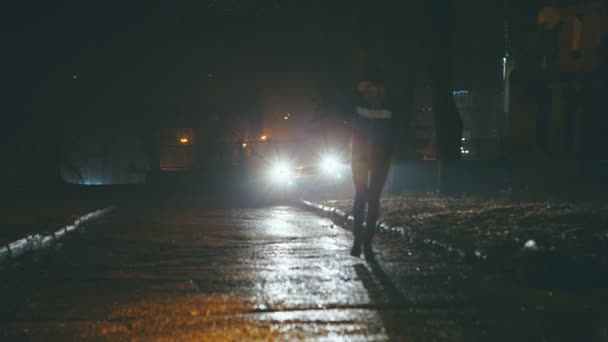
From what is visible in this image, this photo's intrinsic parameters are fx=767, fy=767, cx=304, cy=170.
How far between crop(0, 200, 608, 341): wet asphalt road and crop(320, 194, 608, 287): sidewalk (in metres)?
0.38

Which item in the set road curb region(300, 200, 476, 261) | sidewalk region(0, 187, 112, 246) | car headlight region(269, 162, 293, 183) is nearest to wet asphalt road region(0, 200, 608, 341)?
road curb region(300, 200, 476, 261)

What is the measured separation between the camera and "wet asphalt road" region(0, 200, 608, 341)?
5258 mm

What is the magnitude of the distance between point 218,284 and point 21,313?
1810 millimetres

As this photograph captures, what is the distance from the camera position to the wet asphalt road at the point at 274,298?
17.3ft

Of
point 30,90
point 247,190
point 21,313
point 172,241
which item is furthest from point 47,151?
point 21,313

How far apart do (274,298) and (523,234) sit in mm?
4389

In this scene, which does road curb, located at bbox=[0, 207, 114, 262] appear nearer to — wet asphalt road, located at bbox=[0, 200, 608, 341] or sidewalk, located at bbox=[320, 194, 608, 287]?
wet asphalt road, located at bbox=[0, 200, 608, 341]

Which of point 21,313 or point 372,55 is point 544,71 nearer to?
point 372,55

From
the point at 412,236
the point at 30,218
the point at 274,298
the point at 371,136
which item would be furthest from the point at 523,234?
the point at 30,218

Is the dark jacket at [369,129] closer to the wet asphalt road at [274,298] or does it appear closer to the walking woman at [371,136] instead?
the walking woman at [371,136]

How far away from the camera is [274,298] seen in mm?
6340

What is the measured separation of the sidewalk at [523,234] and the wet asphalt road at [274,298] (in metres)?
0.38

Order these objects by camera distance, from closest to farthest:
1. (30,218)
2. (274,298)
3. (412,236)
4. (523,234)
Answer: (274,298) → (523,234) → (412,236) → (30,218)

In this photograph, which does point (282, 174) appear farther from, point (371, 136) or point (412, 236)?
point (371, 136)
